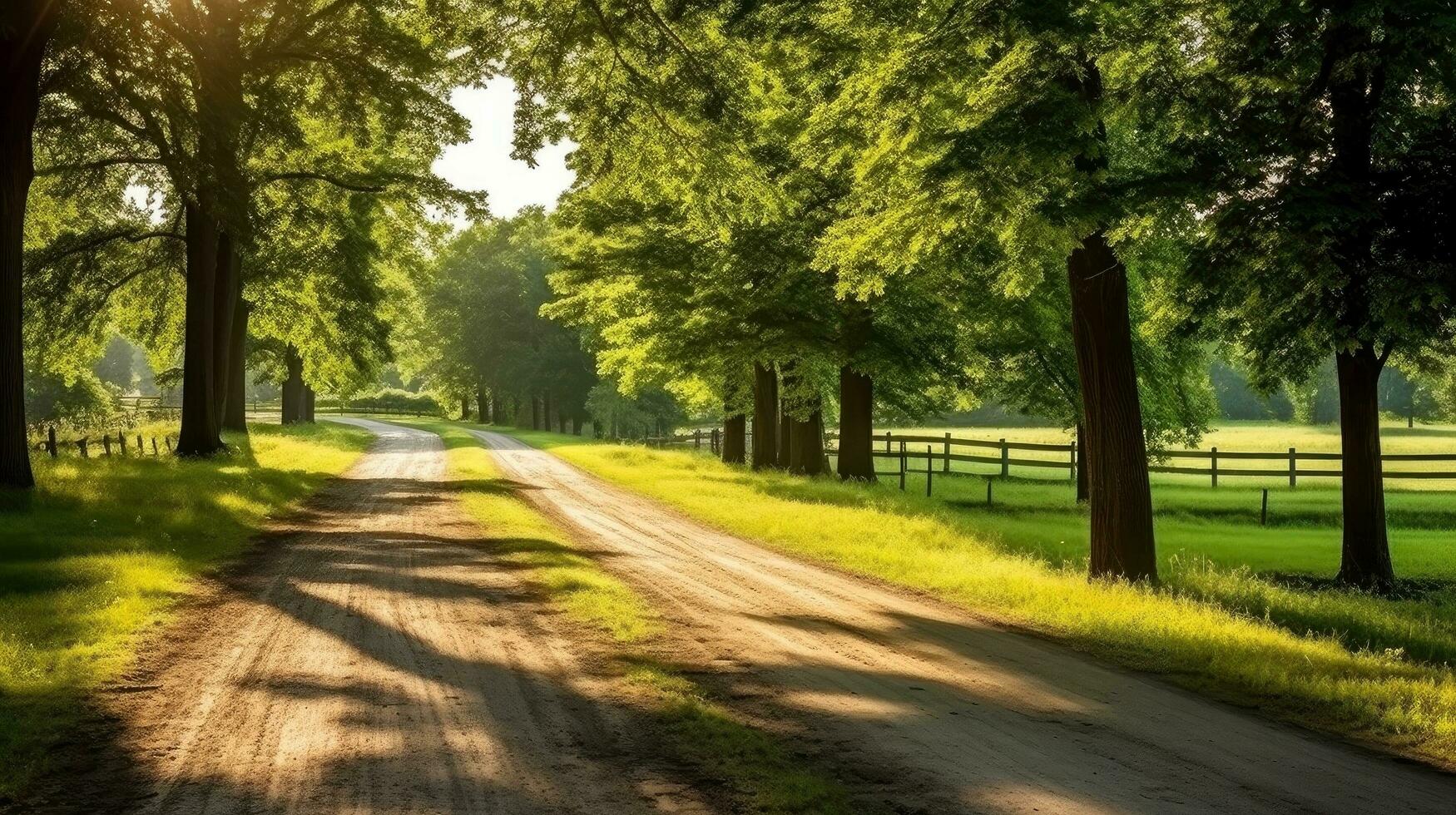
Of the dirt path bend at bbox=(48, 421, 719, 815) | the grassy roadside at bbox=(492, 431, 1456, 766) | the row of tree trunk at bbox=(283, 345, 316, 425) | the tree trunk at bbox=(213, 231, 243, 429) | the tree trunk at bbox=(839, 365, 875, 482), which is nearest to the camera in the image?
the dirt path bend at bbox=(48, 421, 719, 815)

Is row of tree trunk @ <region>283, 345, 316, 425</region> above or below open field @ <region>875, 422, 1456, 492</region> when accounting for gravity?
above

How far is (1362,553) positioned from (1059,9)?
1080 cm

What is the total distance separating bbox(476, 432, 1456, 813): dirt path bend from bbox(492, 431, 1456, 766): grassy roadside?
59 cm

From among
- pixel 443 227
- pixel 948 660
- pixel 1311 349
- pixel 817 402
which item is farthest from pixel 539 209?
pixel 948 660

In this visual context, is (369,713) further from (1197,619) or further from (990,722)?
(1197,619)

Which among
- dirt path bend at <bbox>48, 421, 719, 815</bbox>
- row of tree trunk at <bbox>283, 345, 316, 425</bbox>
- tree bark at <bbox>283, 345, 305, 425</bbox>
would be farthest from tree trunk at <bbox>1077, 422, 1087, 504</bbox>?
tree bark at <bbox>283, 345, 305, 425</bbox>

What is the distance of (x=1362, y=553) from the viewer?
16.8 meters

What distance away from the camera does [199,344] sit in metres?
25.6

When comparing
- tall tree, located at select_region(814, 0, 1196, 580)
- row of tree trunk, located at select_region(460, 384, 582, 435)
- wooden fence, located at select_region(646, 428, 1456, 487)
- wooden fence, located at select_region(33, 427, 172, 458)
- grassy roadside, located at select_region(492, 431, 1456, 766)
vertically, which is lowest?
grassy roadside, located at select_region(492, 431, 1456, 766)

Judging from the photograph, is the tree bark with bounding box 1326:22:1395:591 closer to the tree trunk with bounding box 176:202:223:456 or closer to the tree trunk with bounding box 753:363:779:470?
the tree trunk with bounding box 753:363:779:470

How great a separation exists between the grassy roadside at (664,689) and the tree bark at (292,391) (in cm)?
3732

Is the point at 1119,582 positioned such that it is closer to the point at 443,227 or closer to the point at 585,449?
the point at 443,227

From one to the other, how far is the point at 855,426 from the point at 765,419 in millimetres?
5306

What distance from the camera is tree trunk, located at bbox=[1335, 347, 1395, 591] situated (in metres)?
16.5
